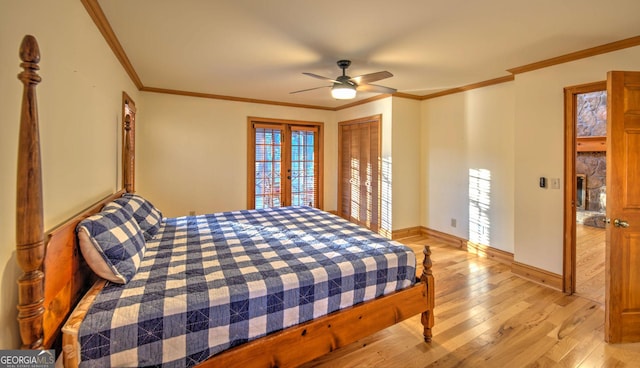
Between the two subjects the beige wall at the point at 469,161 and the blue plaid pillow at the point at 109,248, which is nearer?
the blue plaid pillow at the point at 109,248

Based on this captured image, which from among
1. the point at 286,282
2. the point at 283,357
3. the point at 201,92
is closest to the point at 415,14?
the point at 286,282

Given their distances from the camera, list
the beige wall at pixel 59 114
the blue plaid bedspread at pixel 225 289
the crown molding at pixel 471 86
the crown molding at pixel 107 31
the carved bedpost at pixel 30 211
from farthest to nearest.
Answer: the crown molding at pixel 471 86 → the crown molding at pixel 107 31 → the blue plaid bedspread at pixel 225 289 → the beige wall at pixel 59 114 → the carved bedpost at pixel 30 211

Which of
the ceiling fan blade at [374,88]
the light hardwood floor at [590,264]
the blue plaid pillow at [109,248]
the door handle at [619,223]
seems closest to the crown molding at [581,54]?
the ceiling fan blade at [374,88]

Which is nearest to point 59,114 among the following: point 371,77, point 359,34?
point 359,34

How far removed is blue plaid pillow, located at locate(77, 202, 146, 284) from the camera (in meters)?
1.55

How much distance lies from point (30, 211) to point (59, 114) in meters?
0.82

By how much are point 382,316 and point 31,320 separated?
5.84 ft

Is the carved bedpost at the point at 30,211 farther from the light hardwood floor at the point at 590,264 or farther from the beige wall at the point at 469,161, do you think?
the beige wall at the point at 469,161

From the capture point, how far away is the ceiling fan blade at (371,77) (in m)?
2.60

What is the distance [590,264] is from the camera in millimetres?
3623

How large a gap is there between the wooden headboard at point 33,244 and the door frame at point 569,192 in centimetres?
395

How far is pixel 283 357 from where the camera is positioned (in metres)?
1.58

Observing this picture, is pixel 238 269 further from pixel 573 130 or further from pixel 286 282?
pixel 573 130

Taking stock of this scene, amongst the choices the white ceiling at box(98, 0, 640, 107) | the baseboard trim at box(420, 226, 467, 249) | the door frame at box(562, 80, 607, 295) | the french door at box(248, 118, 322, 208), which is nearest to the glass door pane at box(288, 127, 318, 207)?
the french door at box(248, 118, 322, 208)
